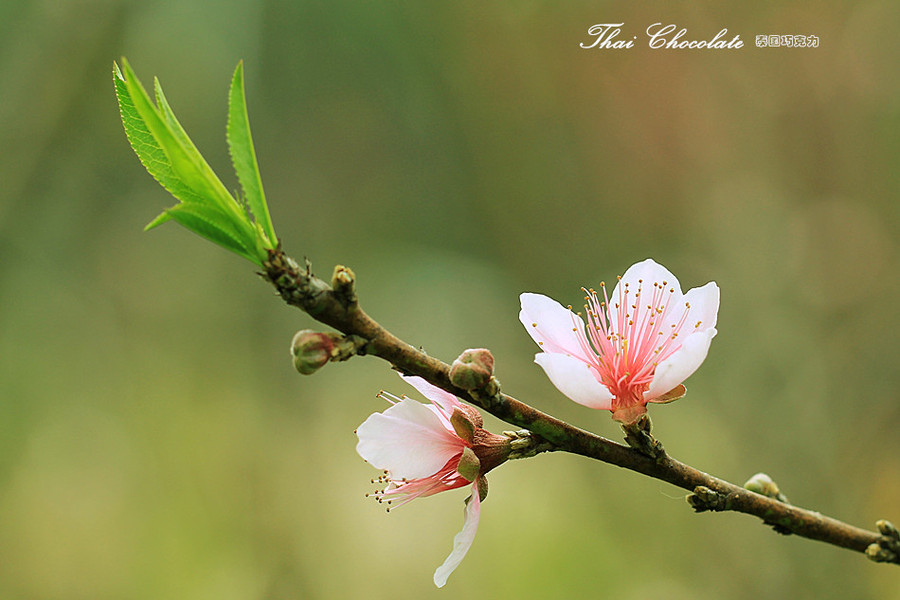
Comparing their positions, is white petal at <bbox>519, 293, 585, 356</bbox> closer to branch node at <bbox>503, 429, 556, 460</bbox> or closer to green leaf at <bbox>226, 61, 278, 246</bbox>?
branch node at <bbox>503, 429, 556, 460</bbox>

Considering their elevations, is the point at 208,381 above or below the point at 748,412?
above

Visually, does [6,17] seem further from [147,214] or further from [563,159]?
[563,159]

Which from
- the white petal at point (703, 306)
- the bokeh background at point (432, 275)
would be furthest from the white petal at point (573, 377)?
the bokeh background at point (432, 275)

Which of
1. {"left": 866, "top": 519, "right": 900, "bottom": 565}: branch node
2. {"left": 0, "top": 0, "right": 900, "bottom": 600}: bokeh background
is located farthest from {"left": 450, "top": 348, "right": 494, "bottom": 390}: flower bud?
{"left": 0, "top": 0, "right": 900, "bottom": 600}: bokeh background

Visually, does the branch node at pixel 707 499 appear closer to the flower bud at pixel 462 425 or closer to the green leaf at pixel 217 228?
the flower bud at pixel 462 425

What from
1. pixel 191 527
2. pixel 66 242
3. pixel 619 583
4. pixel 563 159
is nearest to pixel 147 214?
pixel 66 242

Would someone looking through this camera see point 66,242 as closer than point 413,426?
No

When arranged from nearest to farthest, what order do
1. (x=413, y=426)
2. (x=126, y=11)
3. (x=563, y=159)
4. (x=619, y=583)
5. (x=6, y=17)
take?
(x=413, y=426) < (x=619, y=583) < (x=6, y=17) < (x=126, y=11) < (x=563, y=159)
